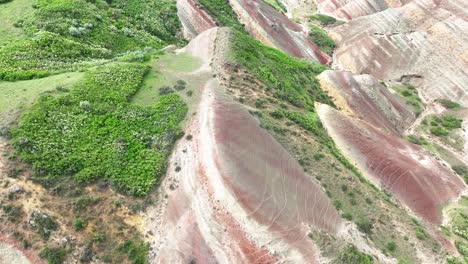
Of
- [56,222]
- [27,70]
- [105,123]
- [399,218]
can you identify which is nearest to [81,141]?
[105,123]

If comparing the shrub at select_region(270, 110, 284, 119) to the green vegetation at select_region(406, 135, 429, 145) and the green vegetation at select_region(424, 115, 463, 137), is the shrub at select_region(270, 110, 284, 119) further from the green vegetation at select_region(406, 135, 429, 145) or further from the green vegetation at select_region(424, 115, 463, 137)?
the green vegetation at select_region(424, 115, 463, 137)

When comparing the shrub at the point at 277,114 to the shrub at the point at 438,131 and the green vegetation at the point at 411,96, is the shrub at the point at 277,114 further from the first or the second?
the green vegetation at the point at 411,96

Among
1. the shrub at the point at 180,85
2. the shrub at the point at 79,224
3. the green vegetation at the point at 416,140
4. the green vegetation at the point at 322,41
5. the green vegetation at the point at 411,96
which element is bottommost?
the shrub at the point at 79,224

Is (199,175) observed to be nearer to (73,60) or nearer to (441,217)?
(73,60)

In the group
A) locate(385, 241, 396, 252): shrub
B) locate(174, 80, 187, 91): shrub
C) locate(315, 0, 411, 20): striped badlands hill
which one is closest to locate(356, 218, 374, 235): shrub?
locate(385, 241, 396, 252): shrub

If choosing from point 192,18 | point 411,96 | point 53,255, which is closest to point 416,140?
point 411,96

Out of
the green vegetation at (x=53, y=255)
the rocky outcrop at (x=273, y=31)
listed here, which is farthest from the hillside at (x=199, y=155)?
the rocky outcrop at (x=273, y=31)
